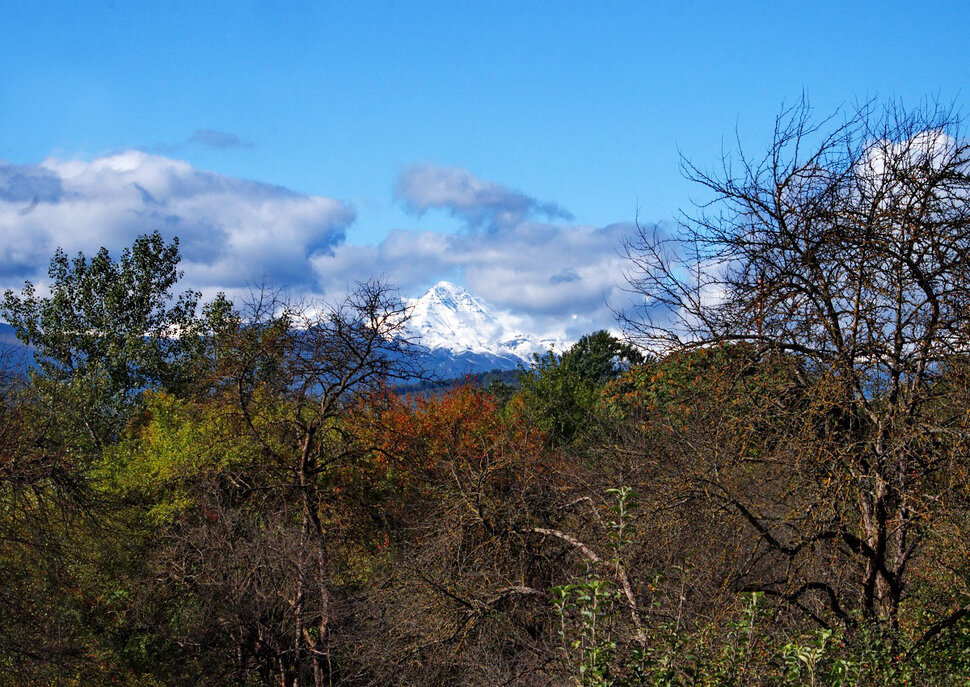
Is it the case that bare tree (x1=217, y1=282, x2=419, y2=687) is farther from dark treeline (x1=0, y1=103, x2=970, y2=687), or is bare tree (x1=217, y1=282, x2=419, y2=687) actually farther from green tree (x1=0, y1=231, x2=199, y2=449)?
green tree (x1=0, y1=231, x2=199, y2=449)

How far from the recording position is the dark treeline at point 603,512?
25.6ft

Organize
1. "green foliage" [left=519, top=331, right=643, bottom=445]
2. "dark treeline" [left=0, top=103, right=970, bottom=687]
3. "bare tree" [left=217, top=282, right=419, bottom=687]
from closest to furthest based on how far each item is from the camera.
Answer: "dark treeline" [left=0, top=103, right=970, bottom=687]
"bare tree" [left=217, top=282, right=419, bottom=687]
"green foliage" [left=519, top=331, right=643, bottom=445]

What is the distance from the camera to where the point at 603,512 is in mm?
11789

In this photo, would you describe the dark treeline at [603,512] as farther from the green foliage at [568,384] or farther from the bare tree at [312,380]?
the green foliage at [568,384]

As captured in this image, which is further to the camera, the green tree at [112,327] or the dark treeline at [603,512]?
the green tree at [112,327]

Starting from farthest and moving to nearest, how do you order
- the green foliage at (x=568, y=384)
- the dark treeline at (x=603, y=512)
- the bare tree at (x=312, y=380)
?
the green foliage at (x=568, y=384)
the bare tree at (x=312, y=380)
the dark treeline at (x=603, y=512)

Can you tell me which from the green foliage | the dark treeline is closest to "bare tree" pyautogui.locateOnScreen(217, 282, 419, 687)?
the dark treeline

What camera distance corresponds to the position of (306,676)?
1962cm

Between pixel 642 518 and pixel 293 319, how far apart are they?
11.4 meters

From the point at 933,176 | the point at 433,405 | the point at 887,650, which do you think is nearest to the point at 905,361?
the point at 933,176

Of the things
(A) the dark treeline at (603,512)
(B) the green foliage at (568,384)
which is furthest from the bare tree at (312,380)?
(B) the green foliage at (568,384)

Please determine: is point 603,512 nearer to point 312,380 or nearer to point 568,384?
point 312,380

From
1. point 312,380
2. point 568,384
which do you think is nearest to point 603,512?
point 312,380

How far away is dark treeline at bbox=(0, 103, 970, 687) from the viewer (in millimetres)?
7816
